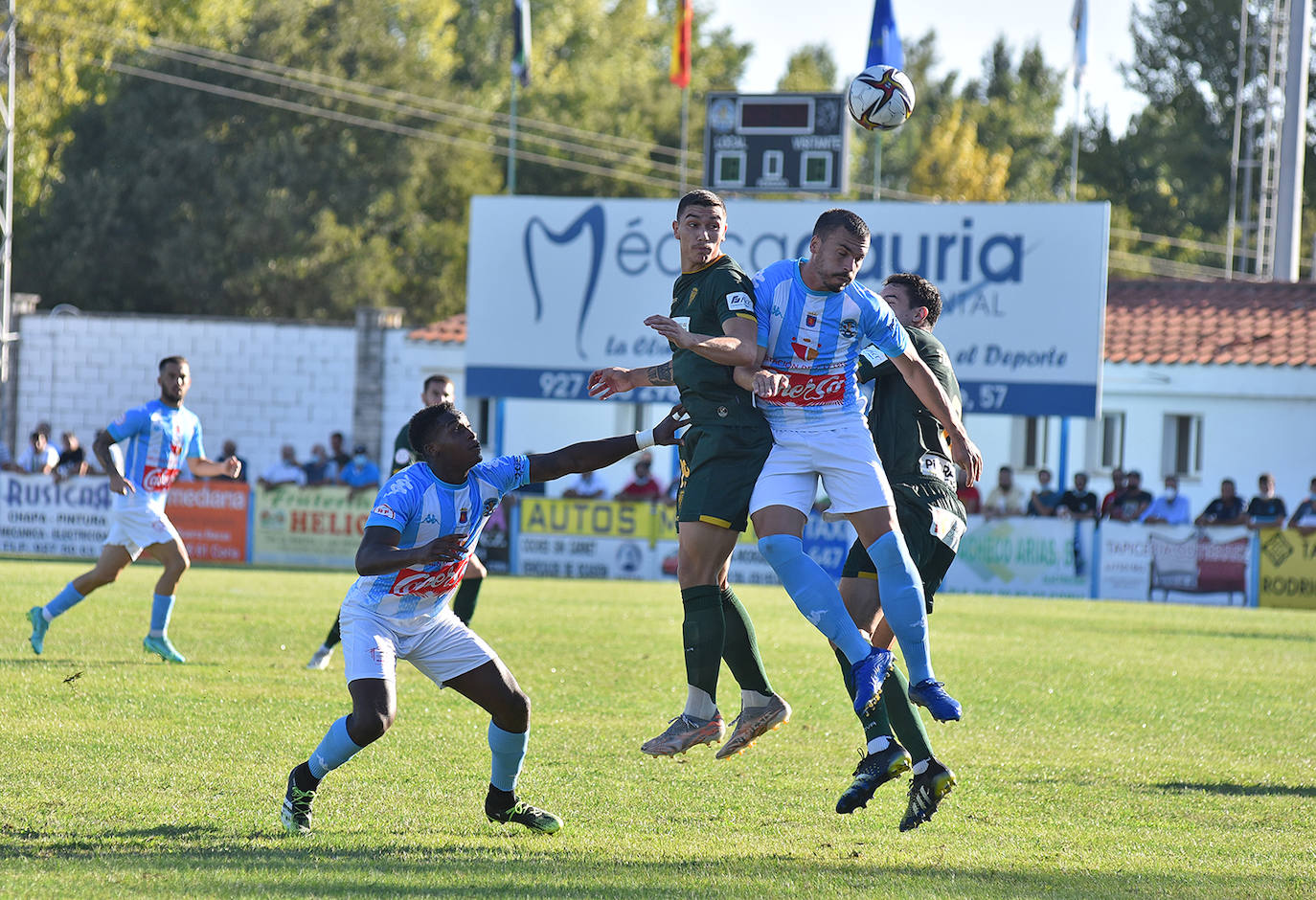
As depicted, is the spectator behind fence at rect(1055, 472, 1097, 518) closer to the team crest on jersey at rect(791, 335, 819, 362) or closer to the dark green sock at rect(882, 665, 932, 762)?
the dark green sock at rect(882, 665, 932, 762)

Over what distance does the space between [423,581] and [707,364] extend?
1.56m

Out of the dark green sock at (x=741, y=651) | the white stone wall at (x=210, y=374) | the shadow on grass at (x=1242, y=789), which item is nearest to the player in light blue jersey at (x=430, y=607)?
the dark green sock at (x=741, y=651)

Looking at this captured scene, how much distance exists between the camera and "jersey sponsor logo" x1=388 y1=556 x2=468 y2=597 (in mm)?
6273

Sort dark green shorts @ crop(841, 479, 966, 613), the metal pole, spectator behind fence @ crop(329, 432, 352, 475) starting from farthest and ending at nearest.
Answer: the metal pole
spectator behind fence @ crop(329, 432, 352, 475)
dark green shorts @ crop(841, 479, 966, 613)

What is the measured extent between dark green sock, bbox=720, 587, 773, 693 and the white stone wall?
27.8m

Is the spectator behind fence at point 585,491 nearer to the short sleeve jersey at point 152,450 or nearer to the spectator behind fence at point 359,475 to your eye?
the spectator behind fence at point 359,475

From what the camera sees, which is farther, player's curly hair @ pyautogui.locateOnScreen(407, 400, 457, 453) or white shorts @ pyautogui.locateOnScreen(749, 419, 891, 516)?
white shorts @ pyautogui.locateOnScreen(749, 419, 891, 516)

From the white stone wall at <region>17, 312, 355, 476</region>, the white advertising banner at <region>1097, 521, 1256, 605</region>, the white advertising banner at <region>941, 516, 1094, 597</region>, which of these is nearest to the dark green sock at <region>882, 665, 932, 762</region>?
the white advertising banner at <region>941, 516, 1094, 597</region>

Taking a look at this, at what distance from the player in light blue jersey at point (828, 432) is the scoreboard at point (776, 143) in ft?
59.2

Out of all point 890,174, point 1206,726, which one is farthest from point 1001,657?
point 890,174

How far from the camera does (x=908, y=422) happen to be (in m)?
7.41

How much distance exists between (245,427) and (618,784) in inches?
1127

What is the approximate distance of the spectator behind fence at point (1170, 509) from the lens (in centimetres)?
2205

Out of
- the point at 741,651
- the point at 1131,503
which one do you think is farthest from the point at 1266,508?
the point at 741,651
